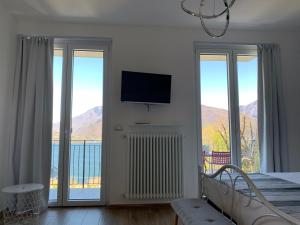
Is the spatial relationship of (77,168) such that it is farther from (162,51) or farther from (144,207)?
(162,51)

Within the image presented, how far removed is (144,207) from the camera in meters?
3.44

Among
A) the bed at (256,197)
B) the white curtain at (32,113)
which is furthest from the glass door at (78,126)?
the bed at (256,197)

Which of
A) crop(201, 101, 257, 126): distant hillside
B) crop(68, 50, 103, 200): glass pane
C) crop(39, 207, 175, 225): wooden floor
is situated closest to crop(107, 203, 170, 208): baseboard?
crop(39, 207, 175, 225): wooden floor

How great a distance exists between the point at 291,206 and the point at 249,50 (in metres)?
3.10

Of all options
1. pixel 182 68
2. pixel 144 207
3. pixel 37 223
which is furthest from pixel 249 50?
pixel 37 223

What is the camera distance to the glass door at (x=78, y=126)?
355cm

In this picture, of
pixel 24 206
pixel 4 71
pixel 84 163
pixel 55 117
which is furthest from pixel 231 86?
pixel 24 206

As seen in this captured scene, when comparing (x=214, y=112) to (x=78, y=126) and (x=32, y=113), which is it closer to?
(x=78, y=126)

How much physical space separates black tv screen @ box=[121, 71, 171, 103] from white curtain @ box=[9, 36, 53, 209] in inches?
42.8

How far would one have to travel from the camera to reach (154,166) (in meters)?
3.46

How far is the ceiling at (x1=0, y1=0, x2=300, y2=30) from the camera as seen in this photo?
3.07 metres

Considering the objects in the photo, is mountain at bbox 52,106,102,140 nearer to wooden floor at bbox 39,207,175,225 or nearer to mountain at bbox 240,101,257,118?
wooden floor at bbox 39,207,175,225

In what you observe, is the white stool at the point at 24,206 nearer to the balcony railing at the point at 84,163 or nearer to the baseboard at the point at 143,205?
the balcony railing at the point at 84,163

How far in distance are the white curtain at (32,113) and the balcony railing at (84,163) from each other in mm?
292
